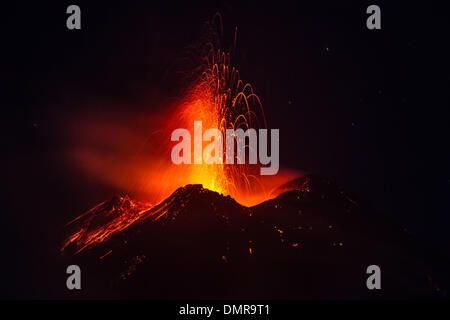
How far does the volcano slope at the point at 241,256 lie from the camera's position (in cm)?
2408

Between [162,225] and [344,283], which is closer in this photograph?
[344,283]

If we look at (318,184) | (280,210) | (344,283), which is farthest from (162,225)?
(318,184)

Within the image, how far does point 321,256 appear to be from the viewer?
28312 millimetres

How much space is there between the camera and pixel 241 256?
26688 mm

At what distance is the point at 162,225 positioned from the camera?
30500 mm

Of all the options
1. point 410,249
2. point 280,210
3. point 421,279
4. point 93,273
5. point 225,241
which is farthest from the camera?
point 410,249

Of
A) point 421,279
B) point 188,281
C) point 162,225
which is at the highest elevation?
point 162,225

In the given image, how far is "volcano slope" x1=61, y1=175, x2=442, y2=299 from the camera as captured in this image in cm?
2408

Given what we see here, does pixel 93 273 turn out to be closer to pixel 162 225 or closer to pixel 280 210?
pixel 162 225

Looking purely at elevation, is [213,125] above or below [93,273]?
above
